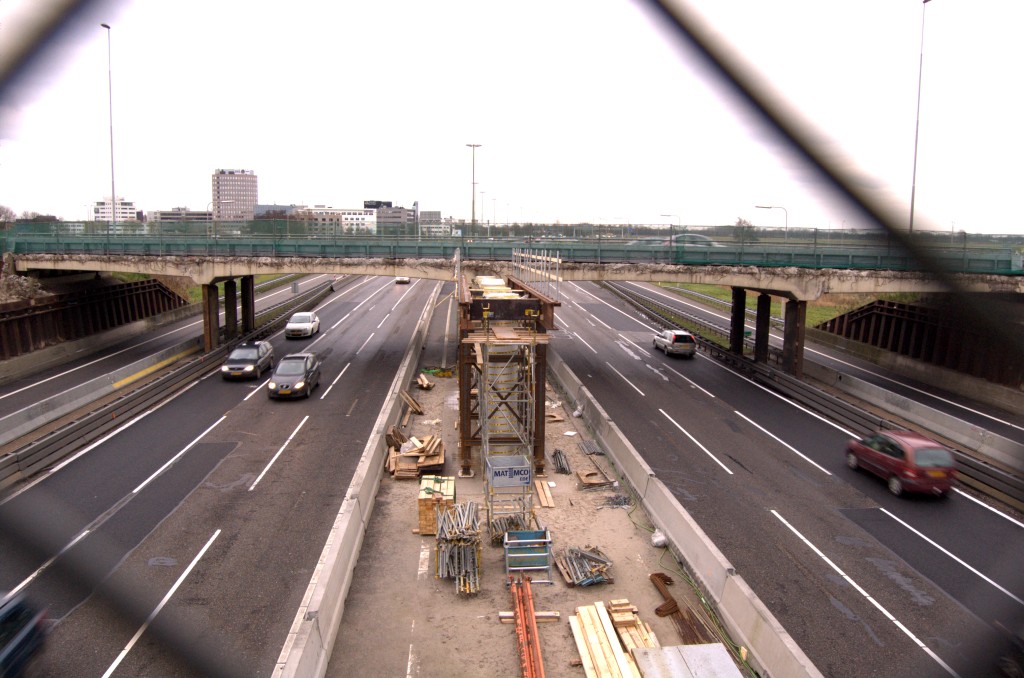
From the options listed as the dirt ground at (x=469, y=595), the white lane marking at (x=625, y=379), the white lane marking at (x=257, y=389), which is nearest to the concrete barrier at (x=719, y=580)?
the dirt ground at (x=469, y=595)

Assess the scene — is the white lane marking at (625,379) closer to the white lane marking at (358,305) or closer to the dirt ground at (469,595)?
the dirt ground at (469,595)

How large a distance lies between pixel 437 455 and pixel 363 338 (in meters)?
25.0

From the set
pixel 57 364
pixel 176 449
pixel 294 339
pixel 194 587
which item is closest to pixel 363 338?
pixel 294 339

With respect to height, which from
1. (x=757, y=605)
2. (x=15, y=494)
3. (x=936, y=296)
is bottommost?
(x=757, y=605)

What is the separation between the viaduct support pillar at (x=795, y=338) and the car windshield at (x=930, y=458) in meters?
13.6

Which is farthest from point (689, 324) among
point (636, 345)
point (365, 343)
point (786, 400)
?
point (365, 343)

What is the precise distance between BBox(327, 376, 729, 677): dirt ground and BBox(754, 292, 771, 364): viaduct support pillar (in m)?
19.9

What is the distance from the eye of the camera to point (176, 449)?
2033cm

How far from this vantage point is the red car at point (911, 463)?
17.7 metres

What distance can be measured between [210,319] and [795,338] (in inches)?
1128

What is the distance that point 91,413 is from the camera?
840 inches

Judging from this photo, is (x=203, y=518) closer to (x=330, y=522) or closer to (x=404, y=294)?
(x=330, y=522)

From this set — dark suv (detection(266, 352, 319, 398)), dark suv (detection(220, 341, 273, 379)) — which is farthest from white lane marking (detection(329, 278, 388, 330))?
dark suv (detection(266, 352, 319, 398))

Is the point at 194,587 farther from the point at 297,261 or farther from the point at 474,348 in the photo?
the point at 297,261
